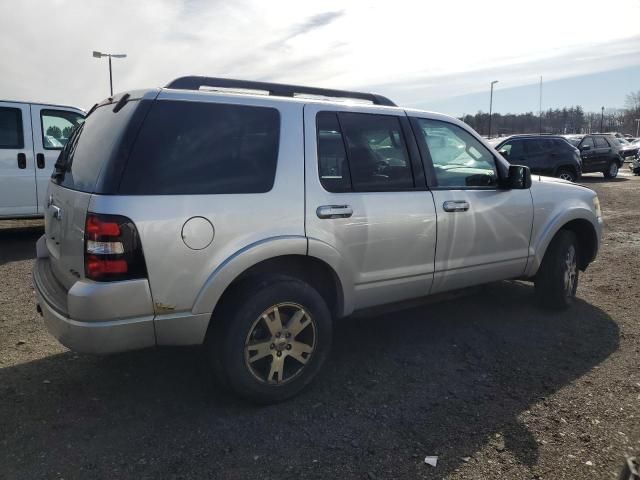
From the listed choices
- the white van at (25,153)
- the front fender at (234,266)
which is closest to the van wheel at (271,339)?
the front fender at (234,266)

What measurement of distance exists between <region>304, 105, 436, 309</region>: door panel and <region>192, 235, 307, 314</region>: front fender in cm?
25

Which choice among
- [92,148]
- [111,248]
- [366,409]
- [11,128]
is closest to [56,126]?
[11,128]

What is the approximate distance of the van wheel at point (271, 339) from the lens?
3.09 m

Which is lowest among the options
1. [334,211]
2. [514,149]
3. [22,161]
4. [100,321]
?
[100,321]

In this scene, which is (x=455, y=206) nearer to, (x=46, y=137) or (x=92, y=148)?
(x=92, y=148)

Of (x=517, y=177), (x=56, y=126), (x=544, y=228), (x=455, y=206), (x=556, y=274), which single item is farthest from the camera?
(x=56, y=126)

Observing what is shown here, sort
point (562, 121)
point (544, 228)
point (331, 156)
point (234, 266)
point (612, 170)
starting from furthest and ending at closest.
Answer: point (562, 121)
point (612, 170)
point (544, 228)
point (331, 156)
point (234, 266)

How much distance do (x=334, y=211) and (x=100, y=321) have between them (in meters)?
1.51

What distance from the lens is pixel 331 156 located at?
11.5 ft

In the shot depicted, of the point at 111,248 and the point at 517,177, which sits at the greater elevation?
the point at 517,177

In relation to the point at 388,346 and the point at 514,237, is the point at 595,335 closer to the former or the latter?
the point at 514,237

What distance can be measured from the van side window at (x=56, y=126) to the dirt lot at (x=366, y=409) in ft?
13.4

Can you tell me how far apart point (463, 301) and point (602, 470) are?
2.78 meters

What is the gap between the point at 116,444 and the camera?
9.49 ft
